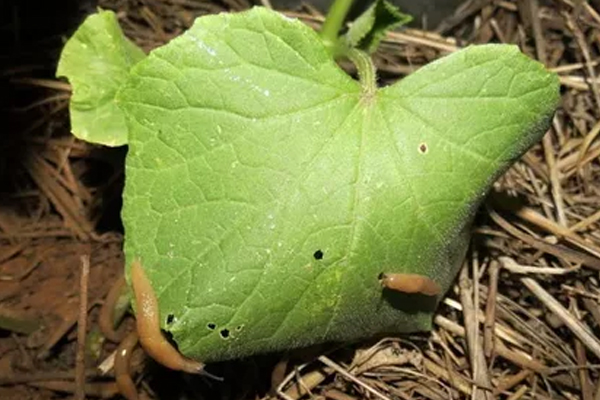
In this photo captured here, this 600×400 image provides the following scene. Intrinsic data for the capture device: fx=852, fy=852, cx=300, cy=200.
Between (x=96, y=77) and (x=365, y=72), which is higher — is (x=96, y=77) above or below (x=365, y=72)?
below

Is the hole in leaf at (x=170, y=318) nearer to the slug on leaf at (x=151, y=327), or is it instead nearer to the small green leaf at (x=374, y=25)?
the slug on leaf at (x=151, y=327)

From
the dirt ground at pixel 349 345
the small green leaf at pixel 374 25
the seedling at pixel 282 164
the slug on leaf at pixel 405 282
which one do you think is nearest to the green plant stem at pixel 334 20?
the small green leaf at pixel 374 25

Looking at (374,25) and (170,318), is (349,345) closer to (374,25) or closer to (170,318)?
(170,318)

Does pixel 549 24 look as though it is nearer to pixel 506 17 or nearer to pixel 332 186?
pixel 506 17

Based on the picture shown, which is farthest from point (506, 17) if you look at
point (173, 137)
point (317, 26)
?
point (173, 137)

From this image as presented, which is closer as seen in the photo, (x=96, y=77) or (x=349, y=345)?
(x=96, y=77)

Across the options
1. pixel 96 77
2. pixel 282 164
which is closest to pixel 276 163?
pixel 282 164
